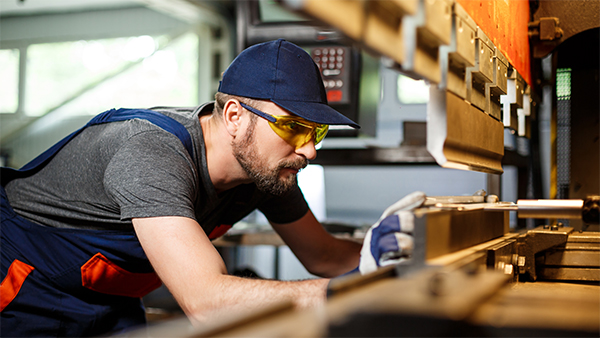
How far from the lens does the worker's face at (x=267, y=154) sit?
1.30 meters

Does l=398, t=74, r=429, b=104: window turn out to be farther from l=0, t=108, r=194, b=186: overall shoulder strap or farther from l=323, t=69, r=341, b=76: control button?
l=0, t=108, r=194, b=186: overall shoulder strap

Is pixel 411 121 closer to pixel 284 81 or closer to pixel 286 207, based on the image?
pixel 286 207

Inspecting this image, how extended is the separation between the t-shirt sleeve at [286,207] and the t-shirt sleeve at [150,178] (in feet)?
1.55

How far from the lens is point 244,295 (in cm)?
91

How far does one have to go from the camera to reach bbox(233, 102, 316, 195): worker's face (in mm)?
1305

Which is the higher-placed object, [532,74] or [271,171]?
[532,74]

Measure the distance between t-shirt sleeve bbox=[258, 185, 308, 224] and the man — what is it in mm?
164

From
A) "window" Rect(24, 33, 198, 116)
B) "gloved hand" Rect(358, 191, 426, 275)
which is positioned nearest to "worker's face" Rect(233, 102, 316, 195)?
"gloved hand" Rect(358, 191, 426, 275)

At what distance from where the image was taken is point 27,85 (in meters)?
4.09

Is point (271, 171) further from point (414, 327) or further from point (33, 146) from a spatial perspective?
point (33, 146)

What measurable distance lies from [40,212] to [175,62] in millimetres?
2836

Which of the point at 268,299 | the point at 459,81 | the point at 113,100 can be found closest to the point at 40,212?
the point at 268,299

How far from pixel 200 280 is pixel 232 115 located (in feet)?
1.76

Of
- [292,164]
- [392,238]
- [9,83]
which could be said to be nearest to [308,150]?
[292,164]
